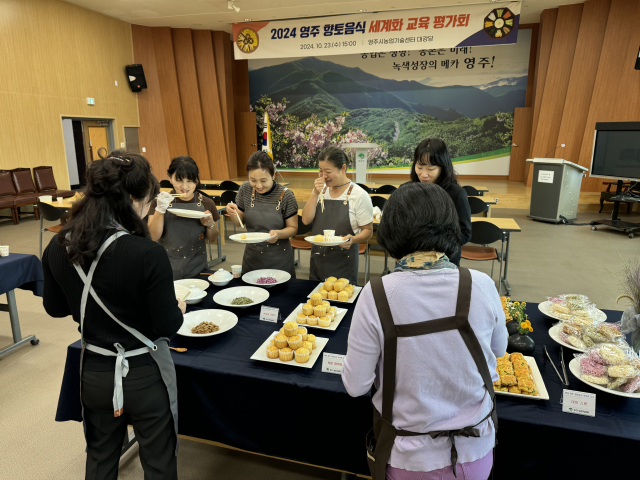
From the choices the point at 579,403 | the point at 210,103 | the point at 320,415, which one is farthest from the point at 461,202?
the point at 210,103

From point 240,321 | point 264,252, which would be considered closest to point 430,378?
point 240,321

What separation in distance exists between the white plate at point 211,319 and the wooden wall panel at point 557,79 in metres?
9.59

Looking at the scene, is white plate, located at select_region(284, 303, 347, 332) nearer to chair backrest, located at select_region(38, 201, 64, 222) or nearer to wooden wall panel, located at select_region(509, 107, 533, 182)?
chair backrest, located at select_region(38, 201, 64, 222)

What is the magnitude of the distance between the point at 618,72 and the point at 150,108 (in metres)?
11.0

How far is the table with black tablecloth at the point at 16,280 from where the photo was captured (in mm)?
2943

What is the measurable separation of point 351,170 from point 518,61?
5085mm

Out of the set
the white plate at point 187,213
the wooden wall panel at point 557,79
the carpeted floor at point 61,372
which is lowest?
the carpeted floor at point 61,372

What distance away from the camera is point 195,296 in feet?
6.99

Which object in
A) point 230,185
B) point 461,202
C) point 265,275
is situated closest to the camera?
point 461,202

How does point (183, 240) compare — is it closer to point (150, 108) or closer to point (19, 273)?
point (19, 273)

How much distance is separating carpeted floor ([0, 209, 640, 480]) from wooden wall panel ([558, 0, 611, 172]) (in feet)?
11.6

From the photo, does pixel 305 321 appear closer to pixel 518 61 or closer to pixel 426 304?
pixel 426 304

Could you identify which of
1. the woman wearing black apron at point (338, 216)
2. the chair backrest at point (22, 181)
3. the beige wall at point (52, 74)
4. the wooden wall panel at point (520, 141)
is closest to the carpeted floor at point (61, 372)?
the woman wearing black apron at point (338, 216)

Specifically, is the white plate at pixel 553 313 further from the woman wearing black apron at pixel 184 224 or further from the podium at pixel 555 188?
the podium at pixel 555 188
